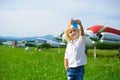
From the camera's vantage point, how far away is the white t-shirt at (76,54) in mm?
6702

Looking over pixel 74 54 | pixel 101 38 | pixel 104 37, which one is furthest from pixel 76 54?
pixel 101 38

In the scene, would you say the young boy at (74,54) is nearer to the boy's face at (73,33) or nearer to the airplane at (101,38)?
the boy's face at (73,33)

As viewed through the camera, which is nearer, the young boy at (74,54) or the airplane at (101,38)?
the young boy at (74,54)

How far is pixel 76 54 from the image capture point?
6.73m

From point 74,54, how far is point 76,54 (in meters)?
0.04

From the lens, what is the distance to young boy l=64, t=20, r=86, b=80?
264 inches

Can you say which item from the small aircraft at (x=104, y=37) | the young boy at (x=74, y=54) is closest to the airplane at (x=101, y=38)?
the small aircraft at (x=104, y=37)

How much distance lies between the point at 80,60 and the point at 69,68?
0.32 m

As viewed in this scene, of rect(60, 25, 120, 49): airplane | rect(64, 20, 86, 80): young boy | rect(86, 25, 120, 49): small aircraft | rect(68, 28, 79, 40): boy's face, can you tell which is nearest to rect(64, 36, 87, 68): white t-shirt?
rect(64, 20, 86, 80): young boy

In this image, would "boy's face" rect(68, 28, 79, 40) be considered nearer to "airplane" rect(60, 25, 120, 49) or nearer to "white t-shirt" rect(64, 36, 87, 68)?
"white t-shirt" rect(64, 36, 87, 68)

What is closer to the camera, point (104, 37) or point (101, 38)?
point (104, 37)

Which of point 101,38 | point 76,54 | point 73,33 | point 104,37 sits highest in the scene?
point 73,33

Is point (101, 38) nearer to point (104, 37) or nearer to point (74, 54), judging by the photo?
point (104, 37)

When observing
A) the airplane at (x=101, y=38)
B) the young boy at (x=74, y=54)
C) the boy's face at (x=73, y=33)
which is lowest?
the airplane at (x=101, y=38)
